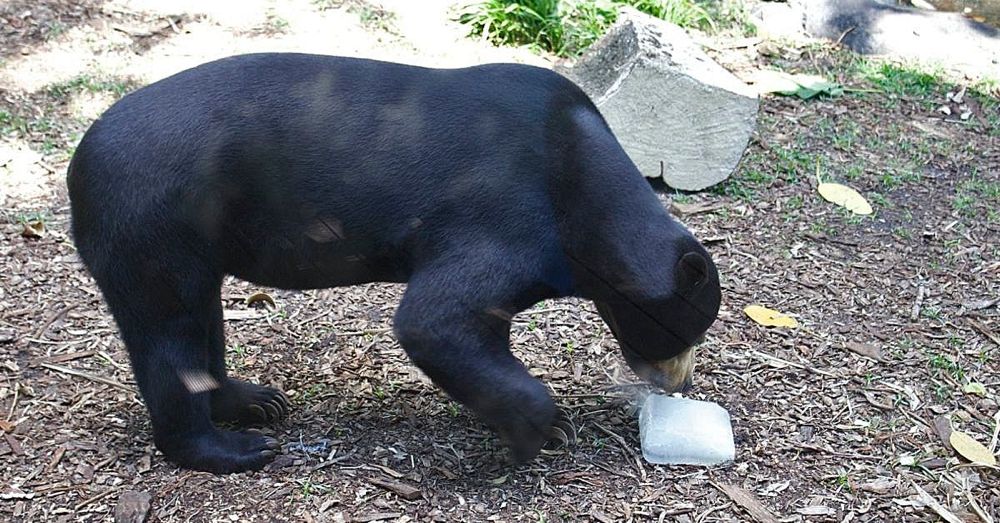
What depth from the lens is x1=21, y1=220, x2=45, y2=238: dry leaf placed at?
18.1 feet

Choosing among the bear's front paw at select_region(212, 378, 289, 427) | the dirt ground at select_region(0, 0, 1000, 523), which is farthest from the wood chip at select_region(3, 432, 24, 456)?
the bear's front paw at select_region(212, 378, 289, 427)

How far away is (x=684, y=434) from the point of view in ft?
13.5

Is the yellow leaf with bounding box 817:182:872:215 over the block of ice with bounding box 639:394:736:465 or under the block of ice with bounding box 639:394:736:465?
under

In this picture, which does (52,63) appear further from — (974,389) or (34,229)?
(974,389)

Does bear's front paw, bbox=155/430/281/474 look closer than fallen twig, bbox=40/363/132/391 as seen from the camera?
Yes

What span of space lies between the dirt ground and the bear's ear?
711mm

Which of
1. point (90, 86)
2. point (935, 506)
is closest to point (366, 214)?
point (935, 506)

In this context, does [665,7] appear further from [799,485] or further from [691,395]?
[799,485]

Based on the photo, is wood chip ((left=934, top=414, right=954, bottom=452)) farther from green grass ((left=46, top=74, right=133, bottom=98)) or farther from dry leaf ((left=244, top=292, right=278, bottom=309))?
green grass ((left=46, top=74, right=133, bottom=98))

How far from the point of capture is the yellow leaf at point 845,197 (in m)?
6.30

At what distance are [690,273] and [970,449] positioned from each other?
1.40 metres

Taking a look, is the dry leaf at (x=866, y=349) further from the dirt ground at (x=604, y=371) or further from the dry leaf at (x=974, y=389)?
the dry leaf at (x=974, y=389)

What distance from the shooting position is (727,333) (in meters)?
5.03

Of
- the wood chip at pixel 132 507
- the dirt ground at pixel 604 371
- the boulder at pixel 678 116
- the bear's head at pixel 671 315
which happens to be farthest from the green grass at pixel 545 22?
the wood chip at pixel 132 507
